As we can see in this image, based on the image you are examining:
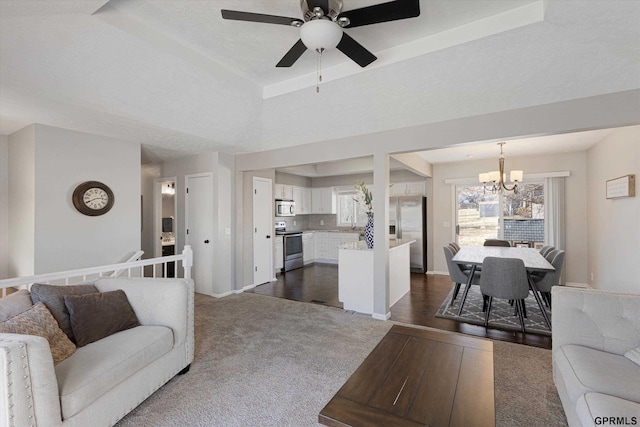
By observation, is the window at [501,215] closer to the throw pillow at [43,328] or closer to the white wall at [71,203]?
the white wall at [71,203]

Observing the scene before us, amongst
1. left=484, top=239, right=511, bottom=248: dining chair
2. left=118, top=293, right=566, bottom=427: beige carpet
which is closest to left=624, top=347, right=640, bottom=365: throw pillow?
left=118, top=293, right=566, bottom=427: beige carpet

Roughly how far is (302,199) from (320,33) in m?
6.23

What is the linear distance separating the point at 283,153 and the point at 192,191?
1.89 metres

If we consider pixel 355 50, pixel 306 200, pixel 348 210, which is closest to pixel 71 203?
pixel 355 50

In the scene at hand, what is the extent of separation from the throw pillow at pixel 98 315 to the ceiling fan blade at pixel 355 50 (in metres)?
2.62

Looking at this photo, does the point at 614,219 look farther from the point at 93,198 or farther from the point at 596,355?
the point at 93,198

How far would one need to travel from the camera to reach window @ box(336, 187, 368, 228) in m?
7.79

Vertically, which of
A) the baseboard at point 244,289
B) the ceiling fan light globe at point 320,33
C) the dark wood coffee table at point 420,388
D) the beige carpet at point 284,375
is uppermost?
the ceiling fan light globe at point 320,33

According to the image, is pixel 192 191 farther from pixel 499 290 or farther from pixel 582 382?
pixel 582 382

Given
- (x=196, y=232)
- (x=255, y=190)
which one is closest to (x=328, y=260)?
(x=255, y=190)

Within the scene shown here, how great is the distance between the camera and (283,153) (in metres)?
4.64

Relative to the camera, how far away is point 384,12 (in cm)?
178

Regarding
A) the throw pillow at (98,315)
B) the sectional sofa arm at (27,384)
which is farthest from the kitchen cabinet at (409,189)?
the sectional sofa arm at (27,384)

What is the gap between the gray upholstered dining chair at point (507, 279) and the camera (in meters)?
3.28
